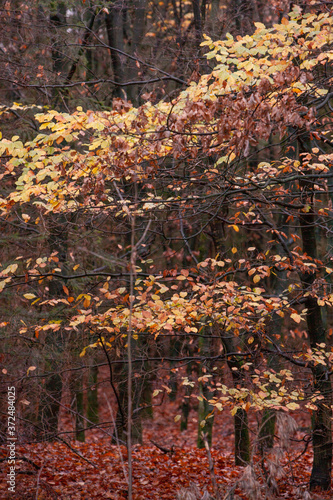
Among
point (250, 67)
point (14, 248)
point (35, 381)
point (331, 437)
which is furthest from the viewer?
point (14, 248)

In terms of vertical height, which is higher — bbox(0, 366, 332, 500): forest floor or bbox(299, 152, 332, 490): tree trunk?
bbox(299, 152, 332, 490): tree trunk

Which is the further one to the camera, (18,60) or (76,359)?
(18,60)

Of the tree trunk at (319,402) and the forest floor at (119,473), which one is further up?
the tree trunk at (319,402)

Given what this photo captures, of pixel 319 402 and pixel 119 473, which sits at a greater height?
pixel 319 402

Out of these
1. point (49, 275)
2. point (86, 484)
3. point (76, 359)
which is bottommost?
point (86, 484)

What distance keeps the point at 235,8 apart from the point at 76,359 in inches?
308

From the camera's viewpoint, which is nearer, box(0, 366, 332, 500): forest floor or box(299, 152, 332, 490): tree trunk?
box(0, 366, 332, 500): forest floor

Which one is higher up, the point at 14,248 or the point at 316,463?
the point at 14,248

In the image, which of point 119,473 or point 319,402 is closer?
point 319,402

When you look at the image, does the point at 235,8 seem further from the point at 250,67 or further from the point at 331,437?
the point at 331,437

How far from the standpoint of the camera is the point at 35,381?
7395 mm

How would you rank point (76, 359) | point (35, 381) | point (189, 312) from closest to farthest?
point (189, 312), point (35, 381), point (76, 359)

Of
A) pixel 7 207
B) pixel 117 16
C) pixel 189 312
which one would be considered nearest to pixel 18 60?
pixel 117 16

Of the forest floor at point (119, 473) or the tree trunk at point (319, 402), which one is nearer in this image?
the forest floor at point (119, 473)
